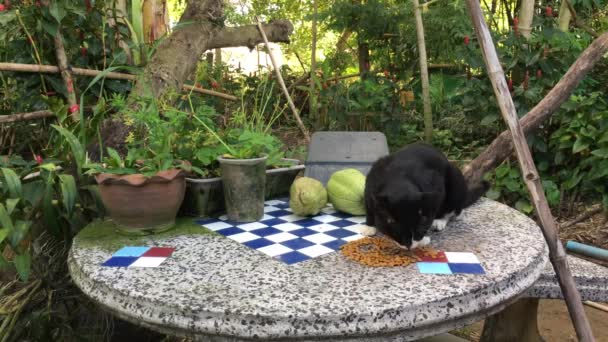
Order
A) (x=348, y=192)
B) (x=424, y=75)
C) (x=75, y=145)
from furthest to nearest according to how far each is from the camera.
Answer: (x=424, y=75) < (x=348, y=192) < (x=75, y=145)

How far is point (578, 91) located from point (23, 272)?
419cm

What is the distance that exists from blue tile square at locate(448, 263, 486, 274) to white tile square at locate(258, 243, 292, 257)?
438 mm

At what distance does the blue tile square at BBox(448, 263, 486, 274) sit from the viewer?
3.62 feet

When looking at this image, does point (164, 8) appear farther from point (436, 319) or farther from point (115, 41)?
point (436, 319)

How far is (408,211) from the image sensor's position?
47.4 inches

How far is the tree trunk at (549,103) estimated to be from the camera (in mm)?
1959

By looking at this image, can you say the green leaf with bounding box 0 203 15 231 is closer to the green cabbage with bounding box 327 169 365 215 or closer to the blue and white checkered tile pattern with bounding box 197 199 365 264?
the blue and white checkered tile pattern with bounding box 197 199 365 264

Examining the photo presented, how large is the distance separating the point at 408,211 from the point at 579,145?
3069mm

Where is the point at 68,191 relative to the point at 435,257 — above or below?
above

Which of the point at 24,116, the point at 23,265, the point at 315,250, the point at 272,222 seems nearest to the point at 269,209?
the point at 272,222

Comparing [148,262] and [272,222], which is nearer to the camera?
[148,262]

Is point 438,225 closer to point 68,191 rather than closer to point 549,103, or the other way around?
point 549,103

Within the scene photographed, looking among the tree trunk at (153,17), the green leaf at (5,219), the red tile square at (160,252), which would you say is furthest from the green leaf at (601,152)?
the tree trunk at (153,17)

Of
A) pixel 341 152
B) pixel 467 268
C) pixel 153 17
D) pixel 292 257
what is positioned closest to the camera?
pixel 467 268
